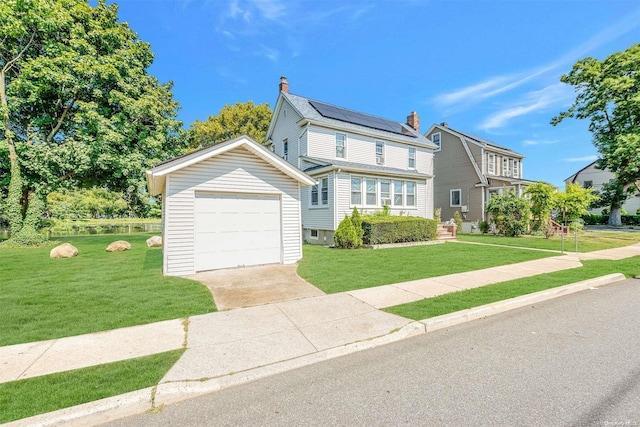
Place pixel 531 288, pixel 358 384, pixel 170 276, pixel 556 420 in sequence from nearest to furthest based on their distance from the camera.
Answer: pixel 556 420 → pixel 358 384 → pixel 531 288 → pixel 170 276

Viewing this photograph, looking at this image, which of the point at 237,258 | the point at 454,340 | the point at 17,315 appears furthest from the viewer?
the point at 237,258

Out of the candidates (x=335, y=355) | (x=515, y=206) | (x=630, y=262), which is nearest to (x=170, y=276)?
(x=335, y=355)

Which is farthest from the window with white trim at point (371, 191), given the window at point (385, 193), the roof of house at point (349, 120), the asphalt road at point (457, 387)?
the asphalt road at point (457, 387)

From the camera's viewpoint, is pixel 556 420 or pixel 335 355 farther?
pixel 335 355

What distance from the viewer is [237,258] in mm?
8867

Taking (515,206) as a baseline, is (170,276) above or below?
below

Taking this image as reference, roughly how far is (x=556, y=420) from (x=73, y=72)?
21847mm

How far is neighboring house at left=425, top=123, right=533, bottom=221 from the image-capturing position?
2217cm

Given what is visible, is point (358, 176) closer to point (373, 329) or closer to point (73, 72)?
point (373, 329)

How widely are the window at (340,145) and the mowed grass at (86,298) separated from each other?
11.7m

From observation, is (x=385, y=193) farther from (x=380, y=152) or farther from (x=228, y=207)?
(x=228, y=207)

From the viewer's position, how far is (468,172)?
2292cm

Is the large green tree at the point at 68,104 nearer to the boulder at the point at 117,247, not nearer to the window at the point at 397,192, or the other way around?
the boulder at the point at 117,247

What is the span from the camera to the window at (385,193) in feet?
53.9
